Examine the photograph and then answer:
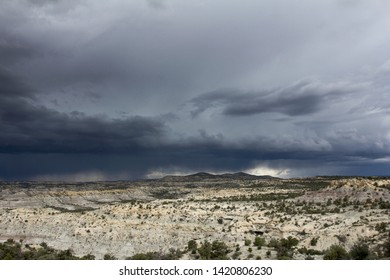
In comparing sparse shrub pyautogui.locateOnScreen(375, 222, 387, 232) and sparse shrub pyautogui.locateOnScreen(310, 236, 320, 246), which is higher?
sparse shrub pyautogui.locateOnScreen(375, 222, 387, 232)

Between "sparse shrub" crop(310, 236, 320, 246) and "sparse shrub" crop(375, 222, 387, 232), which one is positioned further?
"sparse shrub" crop(375, 222, 387, 232)

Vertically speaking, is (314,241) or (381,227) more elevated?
(381,227)

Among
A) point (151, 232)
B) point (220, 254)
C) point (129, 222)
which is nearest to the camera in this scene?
point (220, 254)

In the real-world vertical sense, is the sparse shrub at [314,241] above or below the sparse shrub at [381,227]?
below

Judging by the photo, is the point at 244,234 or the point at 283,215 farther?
the point at 283,215

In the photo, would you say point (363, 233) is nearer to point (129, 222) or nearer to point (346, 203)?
point (346, 203)

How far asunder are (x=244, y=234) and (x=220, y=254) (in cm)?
2036

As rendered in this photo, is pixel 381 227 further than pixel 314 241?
Yes

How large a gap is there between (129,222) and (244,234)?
2131 cm

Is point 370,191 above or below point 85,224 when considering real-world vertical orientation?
above

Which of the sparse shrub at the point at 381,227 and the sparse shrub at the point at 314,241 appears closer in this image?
the sparse shrub at the point at 314,241
